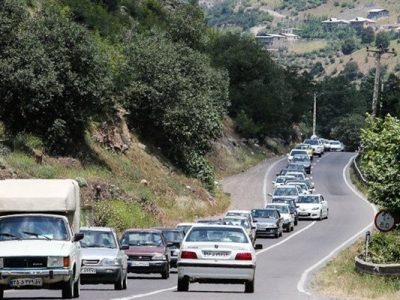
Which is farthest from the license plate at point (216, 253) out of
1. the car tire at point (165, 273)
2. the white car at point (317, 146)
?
the white car at point (317, 146)

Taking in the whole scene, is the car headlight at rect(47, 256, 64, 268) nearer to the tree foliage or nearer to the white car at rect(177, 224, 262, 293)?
the white car at rect(177, 224, 262, 293)

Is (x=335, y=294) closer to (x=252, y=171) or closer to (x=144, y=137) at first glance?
(x=144, y=137)

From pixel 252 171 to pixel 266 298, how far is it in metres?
71.4

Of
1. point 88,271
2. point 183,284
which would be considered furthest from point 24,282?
point 88,271

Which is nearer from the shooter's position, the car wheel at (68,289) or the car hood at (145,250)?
the car wheel at (68,289)

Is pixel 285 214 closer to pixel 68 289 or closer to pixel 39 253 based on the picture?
pixel 68 289

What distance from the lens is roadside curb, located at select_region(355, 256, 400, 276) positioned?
104ft

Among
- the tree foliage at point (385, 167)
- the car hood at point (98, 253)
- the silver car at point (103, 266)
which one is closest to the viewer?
the silver car at point (103, 266)

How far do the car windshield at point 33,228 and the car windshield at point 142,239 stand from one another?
12.1 metres

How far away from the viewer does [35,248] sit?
2342 centimetres

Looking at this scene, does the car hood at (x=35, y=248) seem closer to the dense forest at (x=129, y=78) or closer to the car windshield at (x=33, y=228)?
the car windshield at (x=33, y=228)

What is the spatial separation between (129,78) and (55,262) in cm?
4837

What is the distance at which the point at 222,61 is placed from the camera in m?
115

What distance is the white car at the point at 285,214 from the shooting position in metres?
62.6
